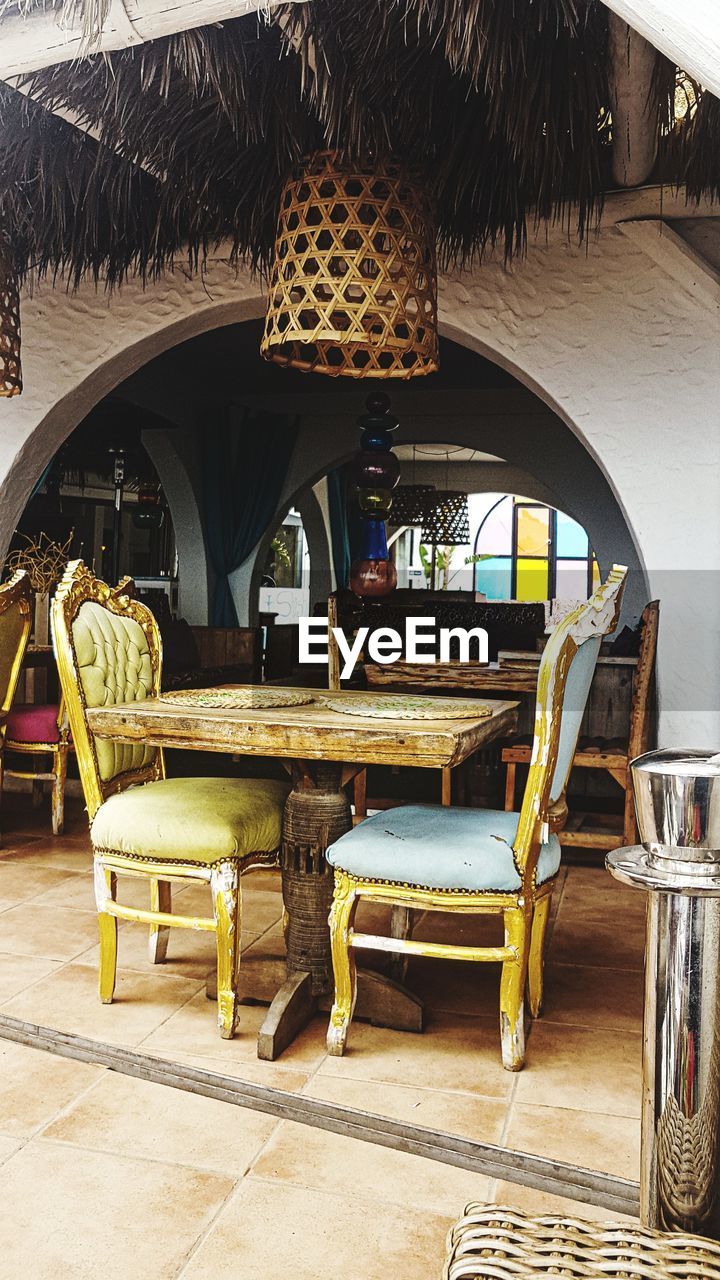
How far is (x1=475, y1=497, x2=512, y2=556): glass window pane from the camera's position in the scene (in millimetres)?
18984

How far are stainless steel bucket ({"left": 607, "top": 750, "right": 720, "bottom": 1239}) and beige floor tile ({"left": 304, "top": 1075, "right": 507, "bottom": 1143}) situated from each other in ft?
3.81

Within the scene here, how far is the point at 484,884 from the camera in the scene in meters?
2.36

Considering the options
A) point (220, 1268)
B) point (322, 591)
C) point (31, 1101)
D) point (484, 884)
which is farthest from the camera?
point (322, 591)

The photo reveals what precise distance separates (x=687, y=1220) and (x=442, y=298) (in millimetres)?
3938

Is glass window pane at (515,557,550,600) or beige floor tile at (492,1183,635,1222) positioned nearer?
beige floor tile at (492,1183,635,1222)

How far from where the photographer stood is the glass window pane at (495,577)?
18.9m

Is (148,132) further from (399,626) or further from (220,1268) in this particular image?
(399,626)

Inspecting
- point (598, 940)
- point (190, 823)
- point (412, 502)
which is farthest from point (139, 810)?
point (412, 502)

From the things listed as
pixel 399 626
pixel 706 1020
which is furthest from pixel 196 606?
pixel 706 1020

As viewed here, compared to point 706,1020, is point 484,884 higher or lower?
lower

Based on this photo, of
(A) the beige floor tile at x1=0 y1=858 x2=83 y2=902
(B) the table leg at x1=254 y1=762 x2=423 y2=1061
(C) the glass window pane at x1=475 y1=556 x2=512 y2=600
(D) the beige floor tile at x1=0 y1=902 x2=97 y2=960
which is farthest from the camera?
(C) the glass window pane at x1=475 y1=556 x2=512 y2=600

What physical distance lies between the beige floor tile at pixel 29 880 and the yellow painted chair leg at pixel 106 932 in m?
1.09

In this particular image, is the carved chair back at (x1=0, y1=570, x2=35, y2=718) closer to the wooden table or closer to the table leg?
the wooden table

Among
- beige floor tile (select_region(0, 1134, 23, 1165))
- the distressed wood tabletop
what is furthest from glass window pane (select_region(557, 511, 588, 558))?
beige floor tile (select_region(0, 1134, 23, 1165))
